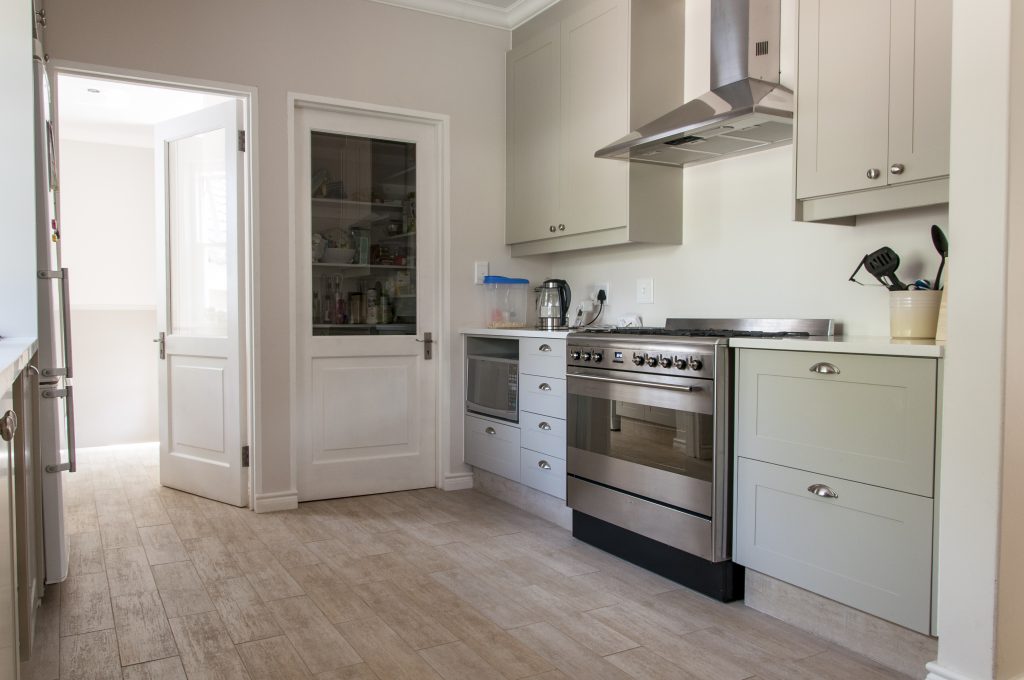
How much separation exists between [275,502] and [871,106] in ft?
9.92

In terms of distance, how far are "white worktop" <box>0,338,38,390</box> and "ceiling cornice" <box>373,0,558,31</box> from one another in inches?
103

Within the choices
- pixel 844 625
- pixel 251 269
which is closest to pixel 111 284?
pixel 251 269

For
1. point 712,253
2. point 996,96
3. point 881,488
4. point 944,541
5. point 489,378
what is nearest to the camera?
point 996,96

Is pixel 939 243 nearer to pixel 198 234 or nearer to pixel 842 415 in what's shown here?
pixel 842 415

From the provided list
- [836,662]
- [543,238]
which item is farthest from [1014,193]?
[543,238]

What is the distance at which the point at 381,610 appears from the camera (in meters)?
2.47

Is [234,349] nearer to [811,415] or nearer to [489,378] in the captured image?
[489,378]

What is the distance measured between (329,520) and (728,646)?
1981 mm

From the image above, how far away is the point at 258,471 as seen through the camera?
3.67 metres

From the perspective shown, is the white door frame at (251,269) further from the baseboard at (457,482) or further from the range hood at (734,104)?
the range hood at (734,104)

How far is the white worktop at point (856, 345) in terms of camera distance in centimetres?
192

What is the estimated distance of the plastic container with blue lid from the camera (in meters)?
4.20

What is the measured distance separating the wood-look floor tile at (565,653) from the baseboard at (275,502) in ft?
5.83


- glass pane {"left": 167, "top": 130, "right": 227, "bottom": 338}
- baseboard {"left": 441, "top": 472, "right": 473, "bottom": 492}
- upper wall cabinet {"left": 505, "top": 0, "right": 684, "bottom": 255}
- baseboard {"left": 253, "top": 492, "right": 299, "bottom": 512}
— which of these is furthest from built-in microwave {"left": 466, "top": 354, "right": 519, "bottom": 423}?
glass pane {"left": 167, "top": 130, "right": 227, "bottom": 338}
